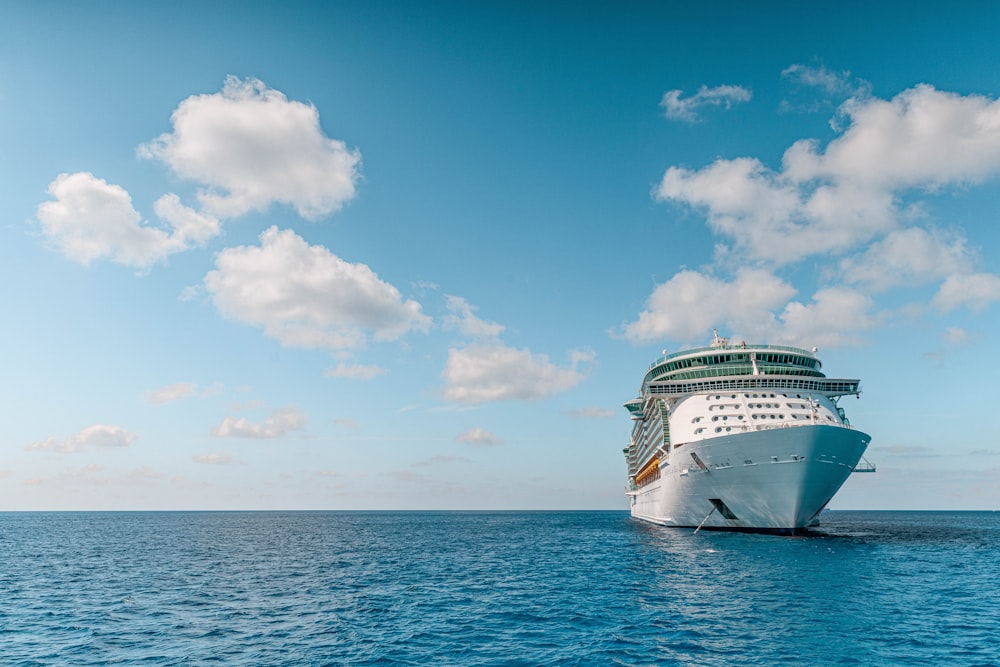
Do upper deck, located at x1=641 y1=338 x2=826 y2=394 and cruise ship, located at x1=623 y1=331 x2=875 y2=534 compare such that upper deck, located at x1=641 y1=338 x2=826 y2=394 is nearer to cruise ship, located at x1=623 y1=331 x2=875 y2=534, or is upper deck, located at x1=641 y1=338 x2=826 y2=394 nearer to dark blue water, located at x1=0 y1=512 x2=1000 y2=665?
cruise ship, located at x1=623 y1=331 x2=875 y2=534

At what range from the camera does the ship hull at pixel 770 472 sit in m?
49.8

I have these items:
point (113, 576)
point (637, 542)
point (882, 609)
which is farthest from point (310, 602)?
point (637, 542)

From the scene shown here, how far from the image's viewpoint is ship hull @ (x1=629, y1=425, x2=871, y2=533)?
1959 inches

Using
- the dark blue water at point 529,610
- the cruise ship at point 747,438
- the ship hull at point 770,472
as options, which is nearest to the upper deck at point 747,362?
the cruise ship at point 747,438

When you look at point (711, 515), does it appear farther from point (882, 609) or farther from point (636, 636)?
point (636, 636)

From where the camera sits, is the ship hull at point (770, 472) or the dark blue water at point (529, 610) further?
the ship hull at point (770, 472)

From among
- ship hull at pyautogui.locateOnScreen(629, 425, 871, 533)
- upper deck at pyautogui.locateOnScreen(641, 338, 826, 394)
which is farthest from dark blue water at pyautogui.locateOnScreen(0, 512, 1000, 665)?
upper deck at pyautogui.locateOnScreen(641, 338, 826, 394)

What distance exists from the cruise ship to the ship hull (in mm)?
95

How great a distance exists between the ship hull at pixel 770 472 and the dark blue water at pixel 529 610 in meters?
3.64

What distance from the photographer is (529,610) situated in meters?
30.9

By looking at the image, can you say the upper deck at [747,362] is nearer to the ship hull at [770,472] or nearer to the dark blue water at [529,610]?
the ship hull at [770,472]

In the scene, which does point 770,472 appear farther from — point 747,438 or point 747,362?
point 747,362

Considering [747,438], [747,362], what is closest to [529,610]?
[747,438]

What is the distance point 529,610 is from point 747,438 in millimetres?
29837
